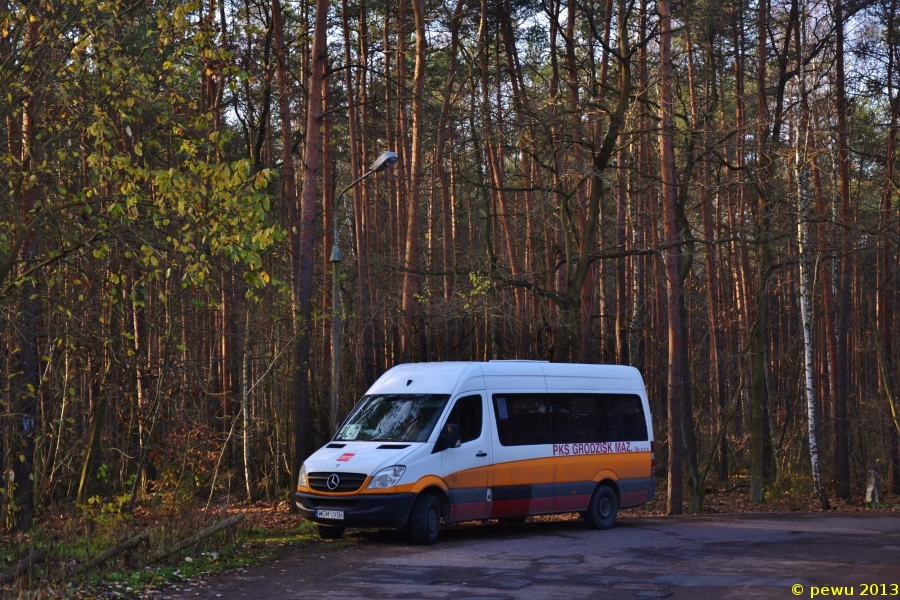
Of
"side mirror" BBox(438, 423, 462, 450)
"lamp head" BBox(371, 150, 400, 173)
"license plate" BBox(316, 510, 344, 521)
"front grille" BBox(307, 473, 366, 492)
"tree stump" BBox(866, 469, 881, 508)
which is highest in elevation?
"lamp head" BBox(371, 150, 400, 173)

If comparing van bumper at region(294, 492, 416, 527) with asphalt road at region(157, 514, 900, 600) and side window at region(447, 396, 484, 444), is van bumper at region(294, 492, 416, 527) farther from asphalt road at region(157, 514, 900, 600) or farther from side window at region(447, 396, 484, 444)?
side window at region(447, 396, 484, 444)

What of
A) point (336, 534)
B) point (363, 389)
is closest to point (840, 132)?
point (363, 389)

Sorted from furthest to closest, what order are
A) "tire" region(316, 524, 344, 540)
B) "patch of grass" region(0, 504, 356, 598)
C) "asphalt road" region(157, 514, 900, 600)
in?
1. "tire" region(316, 524, 344, 540)
2. "asphalt road" region(157, 514, 900, 600)
3. "patch of grass" region(0, 504, 356, 598)

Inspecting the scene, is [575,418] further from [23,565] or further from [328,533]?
[23,565]

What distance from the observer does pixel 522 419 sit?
15586 millimetres

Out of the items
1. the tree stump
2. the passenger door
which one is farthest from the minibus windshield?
the tree stump

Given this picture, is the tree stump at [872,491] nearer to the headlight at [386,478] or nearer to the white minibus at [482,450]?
the white minibus at [482,450]

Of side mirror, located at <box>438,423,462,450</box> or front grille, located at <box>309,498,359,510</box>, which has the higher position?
side mirror, located at <box>438,423,462,450</box>

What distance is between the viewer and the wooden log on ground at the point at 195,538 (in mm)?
11578

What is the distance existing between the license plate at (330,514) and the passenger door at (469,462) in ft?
5.03

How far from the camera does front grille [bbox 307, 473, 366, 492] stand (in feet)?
44.2

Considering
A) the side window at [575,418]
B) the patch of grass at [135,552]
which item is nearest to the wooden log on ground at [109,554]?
the patch of grass at [135,552]

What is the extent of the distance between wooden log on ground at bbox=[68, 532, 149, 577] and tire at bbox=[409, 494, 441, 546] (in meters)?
3.58

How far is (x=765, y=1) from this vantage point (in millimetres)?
26453
